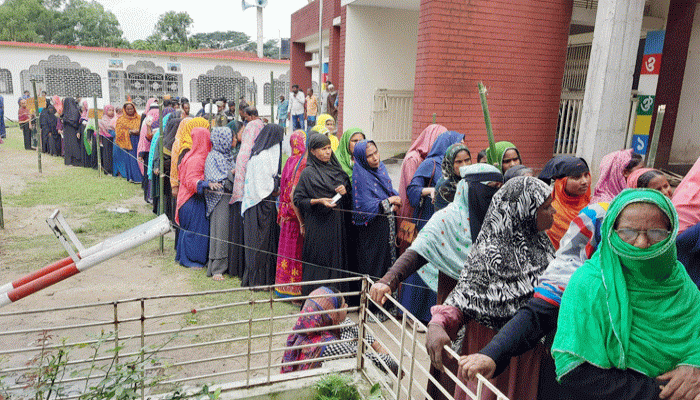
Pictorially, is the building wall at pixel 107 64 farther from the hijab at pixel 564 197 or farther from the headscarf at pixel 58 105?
the hijab at pixel 564 197

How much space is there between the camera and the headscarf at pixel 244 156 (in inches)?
196

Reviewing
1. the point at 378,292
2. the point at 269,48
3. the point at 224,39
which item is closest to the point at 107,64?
the point at 378,292

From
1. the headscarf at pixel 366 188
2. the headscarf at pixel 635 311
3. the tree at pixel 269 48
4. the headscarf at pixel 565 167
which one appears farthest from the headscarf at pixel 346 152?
the tree at pixel 269 48

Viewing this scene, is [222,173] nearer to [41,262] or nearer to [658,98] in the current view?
[41,262]

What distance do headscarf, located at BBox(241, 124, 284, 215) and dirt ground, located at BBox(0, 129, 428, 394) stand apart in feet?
3.08

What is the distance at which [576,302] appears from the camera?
148 cm

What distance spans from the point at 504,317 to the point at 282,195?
302 centimetres

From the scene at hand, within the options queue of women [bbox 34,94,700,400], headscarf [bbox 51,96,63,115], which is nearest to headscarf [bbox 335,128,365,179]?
queue of women [bbox 34,94,700,400]

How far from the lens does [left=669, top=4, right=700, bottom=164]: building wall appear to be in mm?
6949

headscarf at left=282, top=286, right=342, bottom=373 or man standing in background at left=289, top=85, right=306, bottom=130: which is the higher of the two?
man standing in background at left=289, top=85, right=306, bottom=130

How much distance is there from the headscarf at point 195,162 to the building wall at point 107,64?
19.6 meters

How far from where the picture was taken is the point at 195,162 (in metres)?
5.23

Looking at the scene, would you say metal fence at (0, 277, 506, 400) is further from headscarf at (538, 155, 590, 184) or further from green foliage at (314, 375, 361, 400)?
headscarf at (538, 155, 590, 184)

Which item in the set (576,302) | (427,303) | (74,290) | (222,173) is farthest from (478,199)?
(74,290)
